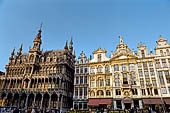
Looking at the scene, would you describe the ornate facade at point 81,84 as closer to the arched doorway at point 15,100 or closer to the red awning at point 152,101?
the red awning at point 152,101

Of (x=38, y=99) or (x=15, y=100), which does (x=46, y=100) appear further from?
(x=15, y=100)

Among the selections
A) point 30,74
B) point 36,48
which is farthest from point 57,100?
point 36,48

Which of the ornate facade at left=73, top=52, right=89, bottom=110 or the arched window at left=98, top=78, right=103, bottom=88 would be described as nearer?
the arched window at left=98, top=78, right=103, bottom=88

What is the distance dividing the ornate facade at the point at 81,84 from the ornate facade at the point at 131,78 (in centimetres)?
220

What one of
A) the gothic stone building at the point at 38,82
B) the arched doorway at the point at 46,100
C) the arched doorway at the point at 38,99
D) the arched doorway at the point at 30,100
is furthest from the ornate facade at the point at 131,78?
the arched doorway at the point at 30,100

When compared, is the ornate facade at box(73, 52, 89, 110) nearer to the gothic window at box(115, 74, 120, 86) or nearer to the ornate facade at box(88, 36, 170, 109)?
the ornate facade at box(88, 36, 170, 109)

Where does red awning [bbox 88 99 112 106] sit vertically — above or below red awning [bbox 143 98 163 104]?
below

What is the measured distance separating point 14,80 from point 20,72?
3.42 meters

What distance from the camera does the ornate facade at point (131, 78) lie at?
1414 inches

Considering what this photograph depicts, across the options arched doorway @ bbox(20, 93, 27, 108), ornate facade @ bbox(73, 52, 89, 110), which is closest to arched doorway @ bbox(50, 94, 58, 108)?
ornate facade @ bbox(73, 52, 89, 110)

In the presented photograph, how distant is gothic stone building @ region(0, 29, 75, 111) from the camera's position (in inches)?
1640

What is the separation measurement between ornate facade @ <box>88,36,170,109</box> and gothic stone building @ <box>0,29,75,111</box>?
9.21m

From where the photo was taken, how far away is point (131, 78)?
3878 cm

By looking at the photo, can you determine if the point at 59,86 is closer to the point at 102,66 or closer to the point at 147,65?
the point at 102,66
